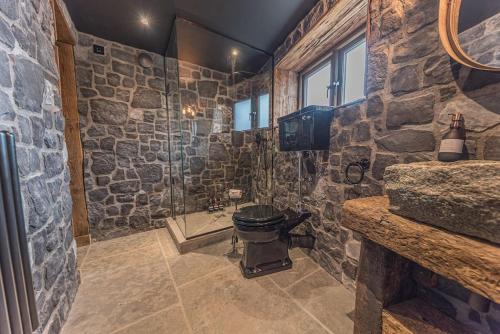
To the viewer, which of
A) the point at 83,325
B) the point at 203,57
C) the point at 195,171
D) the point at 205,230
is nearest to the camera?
the point at 83,325

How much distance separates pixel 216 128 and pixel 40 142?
2.04 m

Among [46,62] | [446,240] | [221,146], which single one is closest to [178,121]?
[221,146]

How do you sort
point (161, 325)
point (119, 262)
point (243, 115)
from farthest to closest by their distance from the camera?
point (243, 115), point (119, 262), point (161, 325)

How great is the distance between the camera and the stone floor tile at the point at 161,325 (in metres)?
1.13

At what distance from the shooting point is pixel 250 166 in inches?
120

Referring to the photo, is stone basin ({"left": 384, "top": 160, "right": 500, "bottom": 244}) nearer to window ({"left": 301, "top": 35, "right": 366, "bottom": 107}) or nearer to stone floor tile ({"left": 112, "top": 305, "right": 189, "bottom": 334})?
window ({"left": 301, "top": 35, "right": 366, "bottom": 107})

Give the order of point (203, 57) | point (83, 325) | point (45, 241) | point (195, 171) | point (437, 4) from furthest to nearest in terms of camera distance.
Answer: point (195, 171), point (203, 57), point (83, 325), point (45, 241), point (437, 4)

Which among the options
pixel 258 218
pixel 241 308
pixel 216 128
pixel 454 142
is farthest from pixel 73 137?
pixel 454 142

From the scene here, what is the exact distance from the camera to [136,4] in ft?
5.47

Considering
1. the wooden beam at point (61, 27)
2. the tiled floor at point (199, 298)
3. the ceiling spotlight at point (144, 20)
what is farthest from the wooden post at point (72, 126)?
the ceiling spotlight at point (144, 20)

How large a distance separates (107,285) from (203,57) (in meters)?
2.70

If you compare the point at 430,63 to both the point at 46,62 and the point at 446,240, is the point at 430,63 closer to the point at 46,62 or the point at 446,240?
the point at 446,240

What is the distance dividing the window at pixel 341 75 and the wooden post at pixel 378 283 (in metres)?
1.14

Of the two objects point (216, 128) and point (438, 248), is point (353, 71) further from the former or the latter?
point (216, 128)
